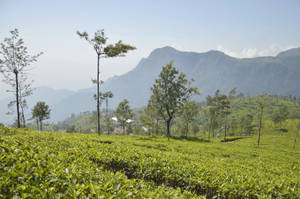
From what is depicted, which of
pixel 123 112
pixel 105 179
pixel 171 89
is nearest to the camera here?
pixel 105 179

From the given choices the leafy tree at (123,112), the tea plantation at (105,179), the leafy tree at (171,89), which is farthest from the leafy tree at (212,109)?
the tea plantation at (105,179)

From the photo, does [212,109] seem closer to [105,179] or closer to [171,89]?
[171,89]

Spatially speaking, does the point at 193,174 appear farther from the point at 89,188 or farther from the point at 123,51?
the point at 123,51

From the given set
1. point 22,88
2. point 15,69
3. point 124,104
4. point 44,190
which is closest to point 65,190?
point 44,190

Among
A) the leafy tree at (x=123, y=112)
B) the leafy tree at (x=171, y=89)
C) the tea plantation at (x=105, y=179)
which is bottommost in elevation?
the leafy tree at (x=123, y=112)

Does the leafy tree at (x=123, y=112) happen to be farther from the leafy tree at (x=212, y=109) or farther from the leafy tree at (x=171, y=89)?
the leafy tree at (x=171, y=89)

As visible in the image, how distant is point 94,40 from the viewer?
26.4 metres

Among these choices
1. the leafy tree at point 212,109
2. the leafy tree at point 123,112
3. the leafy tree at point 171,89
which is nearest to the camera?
the leafy tree at point 171,89

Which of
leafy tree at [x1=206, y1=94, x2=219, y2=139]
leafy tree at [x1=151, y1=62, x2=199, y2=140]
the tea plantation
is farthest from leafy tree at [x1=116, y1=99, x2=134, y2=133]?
the tea plantation

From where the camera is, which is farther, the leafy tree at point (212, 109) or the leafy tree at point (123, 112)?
the leafy tree at point (123, 112)

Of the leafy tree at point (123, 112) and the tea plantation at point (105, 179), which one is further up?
the tea plantation at point (105, 179)

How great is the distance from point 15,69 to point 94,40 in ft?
48.4

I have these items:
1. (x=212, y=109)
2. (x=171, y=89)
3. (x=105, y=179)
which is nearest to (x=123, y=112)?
(x=171, y=89)

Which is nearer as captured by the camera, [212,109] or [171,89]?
[171,89]
